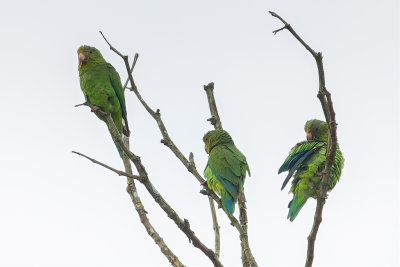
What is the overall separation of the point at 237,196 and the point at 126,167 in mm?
1282

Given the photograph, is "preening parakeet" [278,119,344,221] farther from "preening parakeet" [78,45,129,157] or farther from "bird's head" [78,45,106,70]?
"bird's head" [78,45,106,70]

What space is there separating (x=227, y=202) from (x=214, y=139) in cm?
134

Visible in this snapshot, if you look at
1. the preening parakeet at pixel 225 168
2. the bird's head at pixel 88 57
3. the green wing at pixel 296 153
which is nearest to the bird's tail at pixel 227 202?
the preening parakeet at pixel 225 168

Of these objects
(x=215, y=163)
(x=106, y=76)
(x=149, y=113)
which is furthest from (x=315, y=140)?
(x=106, y=76)

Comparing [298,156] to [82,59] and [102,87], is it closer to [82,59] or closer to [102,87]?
[102,87]

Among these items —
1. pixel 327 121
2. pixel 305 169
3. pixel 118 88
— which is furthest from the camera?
pixel 118 88

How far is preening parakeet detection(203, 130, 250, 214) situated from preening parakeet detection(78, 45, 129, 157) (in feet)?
4.23

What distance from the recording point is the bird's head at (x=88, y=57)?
773 cm

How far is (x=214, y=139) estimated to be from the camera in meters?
6.84

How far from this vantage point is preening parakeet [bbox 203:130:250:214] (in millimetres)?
5742

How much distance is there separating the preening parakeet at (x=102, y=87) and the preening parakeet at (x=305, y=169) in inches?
93.9

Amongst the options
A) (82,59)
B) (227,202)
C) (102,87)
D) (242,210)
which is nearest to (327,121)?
(242,210)

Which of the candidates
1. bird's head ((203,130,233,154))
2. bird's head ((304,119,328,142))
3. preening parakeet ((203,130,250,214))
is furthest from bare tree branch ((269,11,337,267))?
bird's head ((304,119,328,142))

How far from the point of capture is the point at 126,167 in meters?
5.39
